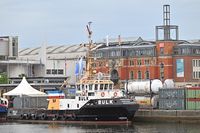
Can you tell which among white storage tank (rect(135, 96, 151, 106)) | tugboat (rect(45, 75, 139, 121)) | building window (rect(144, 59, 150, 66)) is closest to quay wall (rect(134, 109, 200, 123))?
tugboat (rect(45, 75, 139, 121))

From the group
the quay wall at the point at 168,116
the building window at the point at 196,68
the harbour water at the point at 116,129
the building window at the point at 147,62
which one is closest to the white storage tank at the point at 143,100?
the quay wall at the point at 168,116

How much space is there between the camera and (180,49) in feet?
415

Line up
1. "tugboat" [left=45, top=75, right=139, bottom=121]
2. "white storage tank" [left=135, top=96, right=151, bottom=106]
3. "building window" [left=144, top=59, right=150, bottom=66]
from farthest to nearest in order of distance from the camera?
"building window" [left=144, top=59, right=150, bottom=66] → "white storage tank" [left=135, top=96, right=151, bottom=106] → "tugboat" [left=45, top=75, right=139, bottom=121]

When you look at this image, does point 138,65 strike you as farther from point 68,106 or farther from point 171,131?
point 171,131

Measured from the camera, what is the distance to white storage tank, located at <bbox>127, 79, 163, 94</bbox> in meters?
101

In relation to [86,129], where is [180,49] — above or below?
above

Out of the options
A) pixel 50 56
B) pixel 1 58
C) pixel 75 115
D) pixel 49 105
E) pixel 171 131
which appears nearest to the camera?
pixel 171 131

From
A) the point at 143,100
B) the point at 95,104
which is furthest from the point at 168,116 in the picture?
the point at 143,100

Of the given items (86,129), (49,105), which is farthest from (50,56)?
(86,129)

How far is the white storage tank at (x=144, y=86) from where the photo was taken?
3981 inches

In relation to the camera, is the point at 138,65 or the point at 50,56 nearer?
the point at 138,65

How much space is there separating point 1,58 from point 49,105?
6584cm

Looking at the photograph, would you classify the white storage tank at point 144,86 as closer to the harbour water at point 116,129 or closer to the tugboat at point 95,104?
the tugboat at point 95,104

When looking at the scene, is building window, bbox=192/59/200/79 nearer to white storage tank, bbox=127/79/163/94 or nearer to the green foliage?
white storage tank, bbox=127/79/163/94
